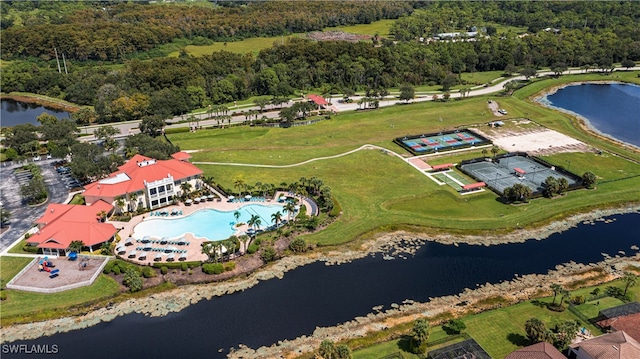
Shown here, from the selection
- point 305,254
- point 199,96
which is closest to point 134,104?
point 199,96

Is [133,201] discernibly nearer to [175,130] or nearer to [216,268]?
[216,268]

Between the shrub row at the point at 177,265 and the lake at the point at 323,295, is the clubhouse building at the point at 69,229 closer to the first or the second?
the shrub row at the point at 177,265

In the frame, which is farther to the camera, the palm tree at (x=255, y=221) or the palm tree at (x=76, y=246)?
the palm tree at (x=255, y=221)

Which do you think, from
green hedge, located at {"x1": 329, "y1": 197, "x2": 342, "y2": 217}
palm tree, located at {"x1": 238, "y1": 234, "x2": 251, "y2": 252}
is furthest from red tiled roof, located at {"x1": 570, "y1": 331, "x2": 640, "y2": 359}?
palm tree, located at {"x1": 238, "y1": 234, "x2": 251, "y2": 252}

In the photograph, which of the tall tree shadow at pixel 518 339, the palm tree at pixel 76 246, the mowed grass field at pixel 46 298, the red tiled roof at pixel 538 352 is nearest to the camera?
the red tiled roof at pixel 538 352

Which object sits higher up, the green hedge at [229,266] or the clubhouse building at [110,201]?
the clubhouse building at [110,201]

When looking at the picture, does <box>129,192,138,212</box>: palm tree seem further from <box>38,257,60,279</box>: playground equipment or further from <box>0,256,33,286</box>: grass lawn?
<box>0,256,33,286</box>: grass lawn

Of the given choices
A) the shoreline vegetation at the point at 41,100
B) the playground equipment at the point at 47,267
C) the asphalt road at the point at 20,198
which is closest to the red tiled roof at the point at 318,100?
the shoreline vegetation at the point at 41,100
